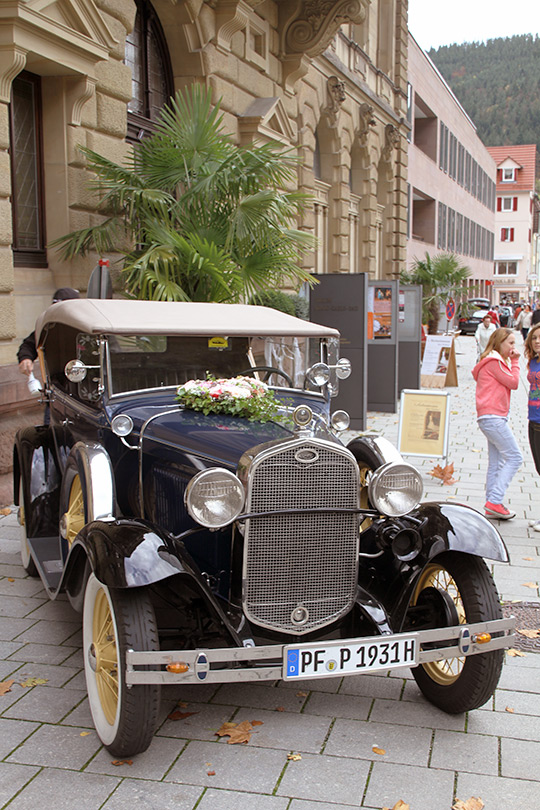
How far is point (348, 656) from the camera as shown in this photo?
11.3 ft

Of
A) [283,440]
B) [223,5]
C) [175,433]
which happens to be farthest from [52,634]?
[223,5]

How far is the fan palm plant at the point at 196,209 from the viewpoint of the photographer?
27.8 ft

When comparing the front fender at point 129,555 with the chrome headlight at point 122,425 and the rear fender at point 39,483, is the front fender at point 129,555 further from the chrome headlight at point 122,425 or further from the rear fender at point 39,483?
the rear fender at point 39,483

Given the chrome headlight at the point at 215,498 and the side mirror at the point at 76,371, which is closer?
the chrome headlight at the point at 215,498

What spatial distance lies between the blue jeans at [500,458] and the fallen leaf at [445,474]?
1347mm

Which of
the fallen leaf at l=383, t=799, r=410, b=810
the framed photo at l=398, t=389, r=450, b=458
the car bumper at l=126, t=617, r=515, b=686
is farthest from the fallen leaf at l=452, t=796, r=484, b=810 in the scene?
the framed photo at l=398, t=389, r=450, b=458

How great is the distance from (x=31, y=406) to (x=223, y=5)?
6936 mm

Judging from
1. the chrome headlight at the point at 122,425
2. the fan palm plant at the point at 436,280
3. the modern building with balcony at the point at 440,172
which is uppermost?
the modern building with balcony at the point at 440,172

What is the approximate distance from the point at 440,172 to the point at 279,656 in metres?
41.2

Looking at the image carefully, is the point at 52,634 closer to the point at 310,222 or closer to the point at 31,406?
the point at 31,406

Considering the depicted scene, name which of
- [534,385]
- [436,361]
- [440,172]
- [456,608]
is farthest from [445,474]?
[440,172]

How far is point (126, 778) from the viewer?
3.31 meters

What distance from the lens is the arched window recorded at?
10.8 meters

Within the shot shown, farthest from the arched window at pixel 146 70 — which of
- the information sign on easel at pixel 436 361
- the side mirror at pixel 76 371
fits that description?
the information sign on easel at pixel 436 361
